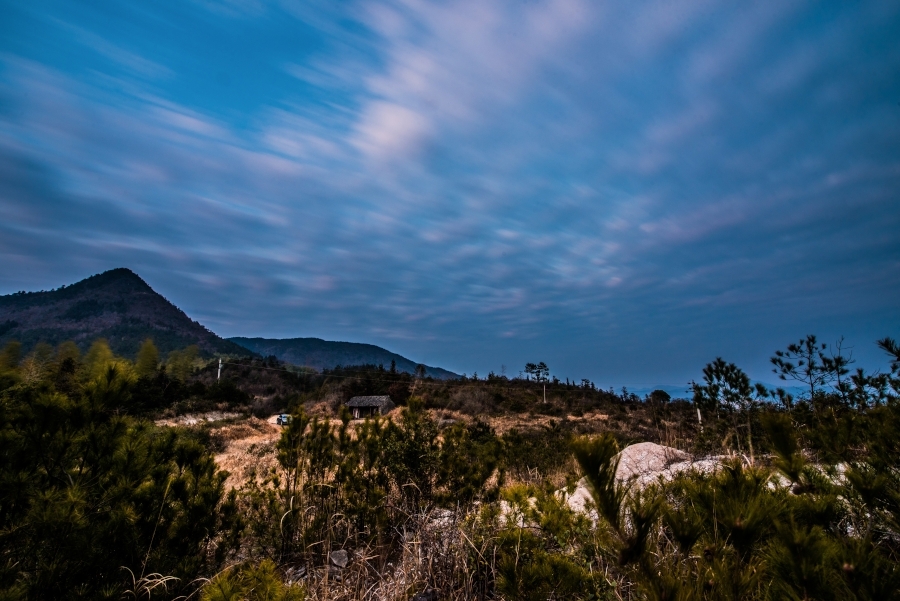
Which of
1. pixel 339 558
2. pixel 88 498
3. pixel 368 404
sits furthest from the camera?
pixel 368 404

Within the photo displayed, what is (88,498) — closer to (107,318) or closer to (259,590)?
(259,590)

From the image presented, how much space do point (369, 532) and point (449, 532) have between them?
3.09 feet

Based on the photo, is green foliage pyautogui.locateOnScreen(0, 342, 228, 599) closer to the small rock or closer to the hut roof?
the small rock

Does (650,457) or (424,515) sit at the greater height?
(424,515)

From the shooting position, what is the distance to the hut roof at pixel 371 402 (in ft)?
99.5

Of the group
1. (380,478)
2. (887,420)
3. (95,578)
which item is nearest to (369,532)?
(380,478)

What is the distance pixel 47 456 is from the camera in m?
2.12

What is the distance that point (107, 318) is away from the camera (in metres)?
128

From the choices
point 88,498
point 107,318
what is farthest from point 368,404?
point 107,318

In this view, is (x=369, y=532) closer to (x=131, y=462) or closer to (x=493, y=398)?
(x=131, y=462)

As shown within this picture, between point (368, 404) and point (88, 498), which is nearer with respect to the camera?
point (88, 498)

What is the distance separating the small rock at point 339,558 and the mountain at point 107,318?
380 ft

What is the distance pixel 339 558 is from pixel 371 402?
27.7 meters

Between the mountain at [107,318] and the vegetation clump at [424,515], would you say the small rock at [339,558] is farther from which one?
the mountain at [107,318]
